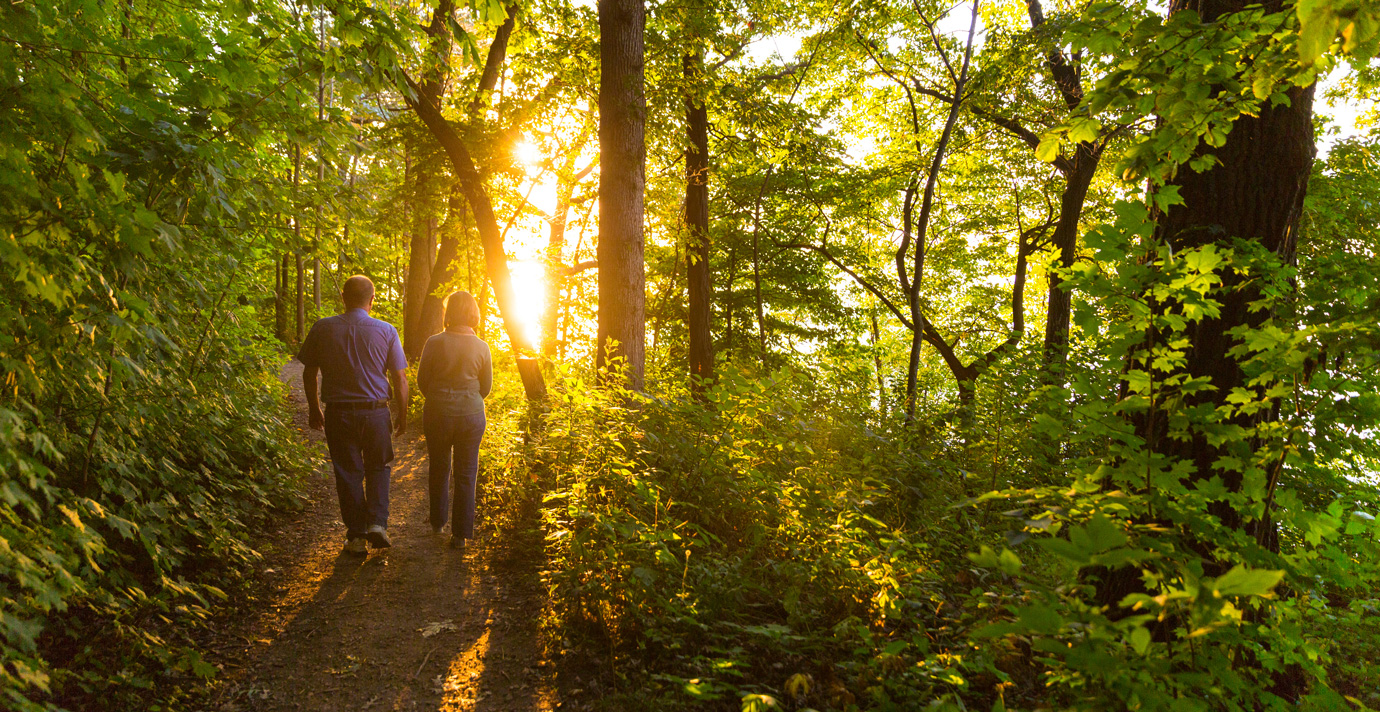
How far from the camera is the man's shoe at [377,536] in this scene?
5.22 meters

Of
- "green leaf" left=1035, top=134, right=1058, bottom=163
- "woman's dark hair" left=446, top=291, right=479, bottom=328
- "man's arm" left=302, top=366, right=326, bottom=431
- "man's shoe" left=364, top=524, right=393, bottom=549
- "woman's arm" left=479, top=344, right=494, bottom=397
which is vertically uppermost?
"green leaf" left=1035, top=134, right=1058, bottom=163

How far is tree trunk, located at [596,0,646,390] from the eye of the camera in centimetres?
723

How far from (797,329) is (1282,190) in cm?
1754

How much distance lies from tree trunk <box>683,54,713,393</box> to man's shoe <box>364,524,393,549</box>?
6.50 m

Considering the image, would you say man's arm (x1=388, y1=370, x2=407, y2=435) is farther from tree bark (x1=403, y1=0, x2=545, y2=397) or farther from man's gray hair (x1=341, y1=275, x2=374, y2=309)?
tree bark (x1=403, y1=0, x2=545, y2=397)

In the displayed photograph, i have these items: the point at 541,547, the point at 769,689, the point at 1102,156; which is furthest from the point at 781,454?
the point at 1102,156

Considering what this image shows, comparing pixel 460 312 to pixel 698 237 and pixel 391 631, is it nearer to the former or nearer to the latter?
pixel 391 631

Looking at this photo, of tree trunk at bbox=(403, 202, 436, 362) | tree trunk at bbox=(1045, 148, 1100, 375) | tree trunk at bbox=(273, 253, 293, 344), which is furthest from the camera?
tree trunk at bbox=(273, 253, 293, 344)

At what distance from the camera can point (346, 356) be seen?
16.7ft

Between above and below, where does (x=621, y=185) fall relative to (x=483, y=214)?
below

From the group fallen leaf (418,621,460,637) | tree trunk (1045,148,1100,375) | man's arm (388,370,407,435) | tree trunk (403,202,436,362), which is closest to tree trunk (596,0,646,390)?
man's arm (388,370,407,435)

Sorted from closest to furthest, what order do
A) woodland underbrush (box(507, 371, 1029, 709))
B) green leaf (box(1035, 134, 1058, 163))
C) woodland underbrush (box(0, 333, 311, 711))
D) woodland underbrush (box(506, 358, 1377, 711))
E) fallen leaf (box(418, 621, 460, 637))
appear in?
woodland underbrush (box(506, 358, 1377, 711))
woodland underbrush (box(0, 333, 311, 711))
woodland underbrush (box(507, 371, 1029, 709))
green leaf (box(1035, 134, 1058, 163))
fallen leaf (box(418, 621, 460, 637))

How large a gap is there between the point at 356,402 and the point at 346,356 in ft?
1.24

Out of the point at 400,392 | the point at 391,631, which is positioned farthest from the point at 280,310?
the point at 391,631
